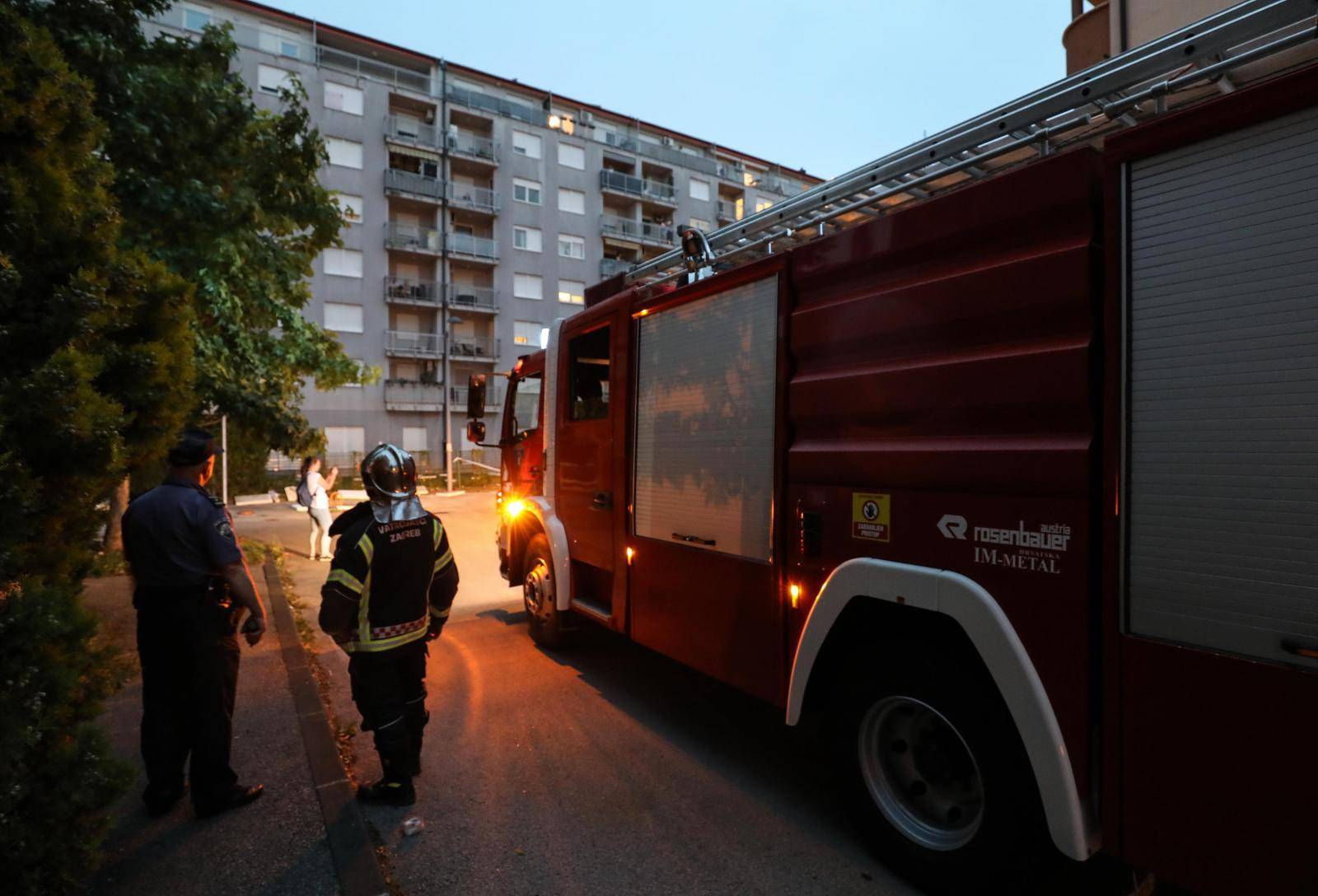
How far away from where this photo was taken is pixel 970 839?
257 cm

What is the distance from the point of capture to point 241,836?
3072 millimetres

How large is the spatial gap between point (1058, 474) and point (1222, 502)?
1.40ft

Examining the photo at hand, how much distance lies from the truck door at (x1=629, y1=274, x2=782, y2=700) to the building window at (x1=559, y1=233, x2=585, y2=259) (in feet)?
117

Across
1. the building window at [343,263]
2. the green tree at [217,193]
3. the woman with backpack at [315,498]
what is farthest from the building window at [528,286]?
the green tree at [217,193]

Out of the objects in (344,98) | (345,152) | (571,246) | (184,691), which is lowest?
(184,691)

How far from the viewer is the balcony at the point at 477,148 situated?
3531 centimetres

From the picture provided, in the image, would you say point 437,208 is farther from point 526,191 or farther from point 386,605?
point 386,605

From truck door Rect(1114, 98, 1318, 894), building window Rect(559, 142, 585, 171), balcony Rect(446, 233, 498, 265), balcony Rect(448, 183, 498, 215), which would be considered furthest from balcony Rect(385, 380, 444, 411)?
truck door Rect(1114, 98, 1318, 894)

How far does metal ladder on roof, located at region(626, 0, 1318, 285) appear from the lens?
212cm

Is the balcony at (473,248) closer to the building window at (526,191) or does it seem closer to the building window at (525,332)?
the building window at (526,191)

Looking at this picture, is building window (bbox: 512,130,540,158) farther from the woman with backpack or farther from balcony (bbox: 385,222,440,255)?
the woman with backpack

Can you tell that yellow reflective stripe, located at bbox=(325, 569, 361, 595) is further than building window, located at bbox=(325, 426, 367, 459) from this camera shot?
No

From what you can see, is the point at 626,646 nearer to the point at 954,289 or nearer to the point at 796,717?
the point at 796,717

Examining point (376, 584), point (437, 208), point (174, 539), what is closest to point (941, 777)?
point (376, 584)
